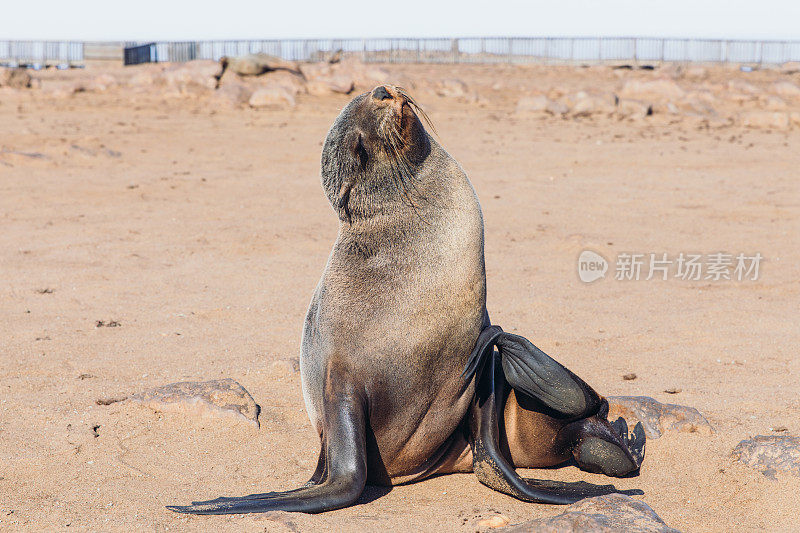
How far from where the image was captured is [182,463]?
3494 mm

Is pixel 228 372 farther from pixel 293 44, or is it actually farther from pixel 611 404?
pixel 293 44

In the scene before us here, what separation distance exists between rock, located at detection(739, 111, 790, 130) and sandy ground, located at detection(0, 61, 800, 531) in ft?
7.38

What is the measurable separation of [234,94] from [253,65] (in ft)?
10.5

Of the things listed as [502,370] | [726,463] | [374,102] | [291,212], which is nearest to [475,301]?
[502,370]

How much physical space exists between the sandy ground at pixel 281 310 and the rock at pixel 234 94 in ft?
15.3

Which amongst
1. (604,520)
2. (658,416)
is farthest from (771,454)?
(604,520)

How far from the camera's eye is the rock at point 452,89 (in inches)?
787

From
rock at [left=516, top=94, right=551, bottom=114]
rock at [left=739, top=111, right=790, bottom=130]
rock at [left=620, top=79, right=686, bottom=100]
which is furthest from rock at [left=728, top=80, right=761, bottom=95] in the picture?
rock at [left=516, top=94, right=551, bottom=114]

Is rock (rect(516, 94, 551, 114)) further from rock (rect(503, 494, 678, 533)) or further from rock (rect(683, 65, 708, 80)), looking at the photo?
rock (rect(503, 494, 678, 533))

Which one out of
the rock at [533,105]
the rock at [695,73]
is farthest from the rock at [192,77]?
the rock at [695,73]

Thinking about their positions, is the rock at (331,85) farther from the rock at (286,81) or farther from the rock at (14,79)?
the rock at (14,79)

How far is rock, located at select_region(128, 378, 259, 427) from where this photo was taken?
388 cm

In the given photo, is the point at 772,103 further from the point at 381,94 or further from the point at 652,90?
the point at 381,94

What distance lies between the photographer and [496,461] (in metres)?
3.22
